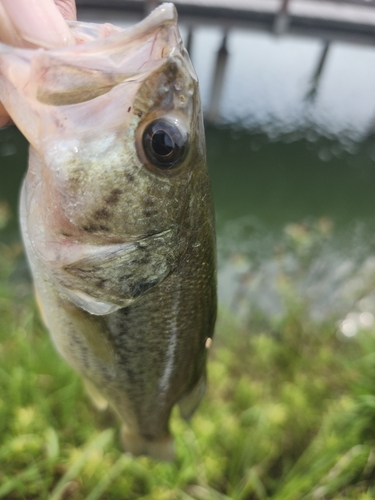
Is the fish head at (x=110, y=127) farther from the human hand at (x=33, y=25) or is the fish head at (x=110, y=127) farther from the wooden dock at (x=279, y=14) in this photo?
the wooden dock at (x=279, y=14)

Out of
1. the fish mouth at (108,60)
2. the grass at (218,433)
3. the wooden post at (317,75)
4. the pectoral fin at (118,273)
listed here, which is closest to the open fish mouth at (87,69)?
the fish mouth at (108,60)

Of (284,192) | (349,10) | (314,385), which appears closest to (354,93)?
(349,10)

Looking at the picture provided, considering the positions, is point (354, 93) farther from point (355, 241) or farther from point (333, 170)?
point (355, 241)

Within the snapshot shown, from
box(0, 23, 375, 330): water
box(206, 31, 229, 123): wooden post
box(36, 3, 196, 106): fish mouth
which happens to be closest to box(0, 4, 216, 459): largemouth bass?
box(36, 3, 196, 106): fish mouth

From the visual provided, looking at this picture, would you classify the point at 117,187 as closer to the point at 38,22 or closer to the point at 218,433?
the point at 38,22

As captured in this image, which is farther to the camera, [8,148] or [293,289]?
[8,148]

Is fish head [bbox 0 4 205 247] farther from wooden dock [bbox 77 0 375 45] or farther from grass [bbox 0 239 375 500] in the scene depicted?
wooden dock [bbox 77 0 375 45]

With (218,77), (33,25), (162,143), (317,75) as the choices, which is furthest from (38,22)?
(317,75)

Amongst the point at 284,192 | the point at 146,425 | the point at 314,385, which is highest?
the point at 146,425
